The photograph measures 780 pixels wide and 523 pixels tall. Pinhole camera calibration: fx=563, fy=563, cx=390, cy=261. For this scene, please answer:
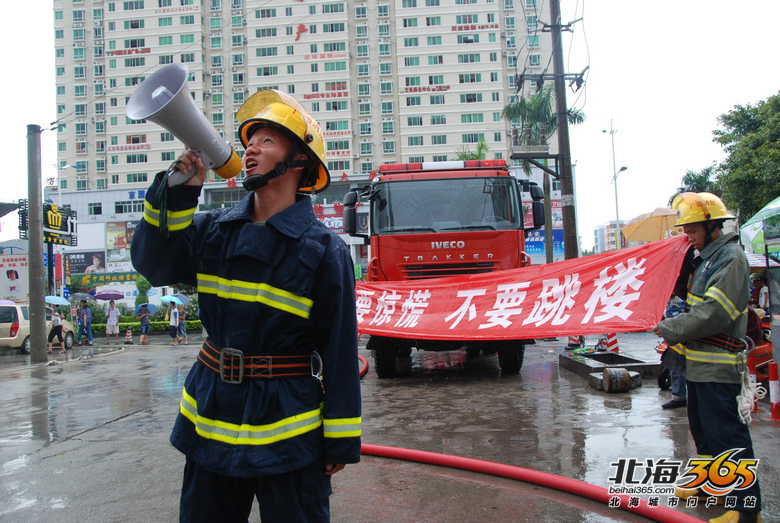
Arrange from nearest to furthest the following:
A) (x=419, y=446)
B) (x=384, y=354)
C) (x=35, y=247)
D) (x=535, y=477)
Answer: (x=535, y=477) → (x=419, y=446) → (x=384, y=354) → (x=35, y=247)

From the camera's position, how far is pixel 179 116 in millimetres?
2027

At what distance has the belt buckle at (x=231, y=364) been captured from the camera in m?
1.96

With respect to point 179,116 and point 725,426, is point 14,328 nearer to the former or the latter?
point 179,116

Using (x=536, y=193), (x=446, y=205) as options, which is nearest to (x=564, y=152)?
(x=536, y=193)

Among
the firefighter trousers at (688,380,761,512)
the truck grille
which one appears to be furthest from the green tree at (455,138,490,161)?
the firefighter trousers at (688,380,761,512)

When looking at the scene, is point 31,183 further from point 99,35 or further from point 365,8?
point 99,35

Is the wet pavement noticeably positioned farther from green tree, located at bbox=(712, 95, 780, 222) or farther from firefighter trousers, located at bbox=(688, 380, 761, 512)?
green tree, located at bbox=(712, 95, 780, 222)

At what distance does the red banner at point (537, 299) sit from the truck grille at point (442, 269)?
8.0 inches

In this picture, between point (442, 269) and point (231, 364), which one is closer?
point (231, 364)

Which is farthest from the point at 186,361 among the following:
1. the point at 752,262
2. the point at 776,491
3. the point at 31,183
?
the point at 752,262

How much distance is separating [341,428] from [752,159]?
73.2 feet

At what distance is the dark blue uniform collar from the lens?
210 cm

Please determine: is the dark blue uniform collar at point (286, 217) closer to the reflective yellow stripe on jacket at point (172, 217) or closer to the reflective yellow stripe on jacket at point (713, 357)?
the reflective yellow stripe on jacket at point (172, 217)

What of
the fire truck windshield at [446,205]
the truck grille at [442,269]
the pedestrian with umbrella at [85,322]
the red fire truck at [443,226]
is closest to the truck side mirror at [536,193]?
the red fire truck at [443,226]
